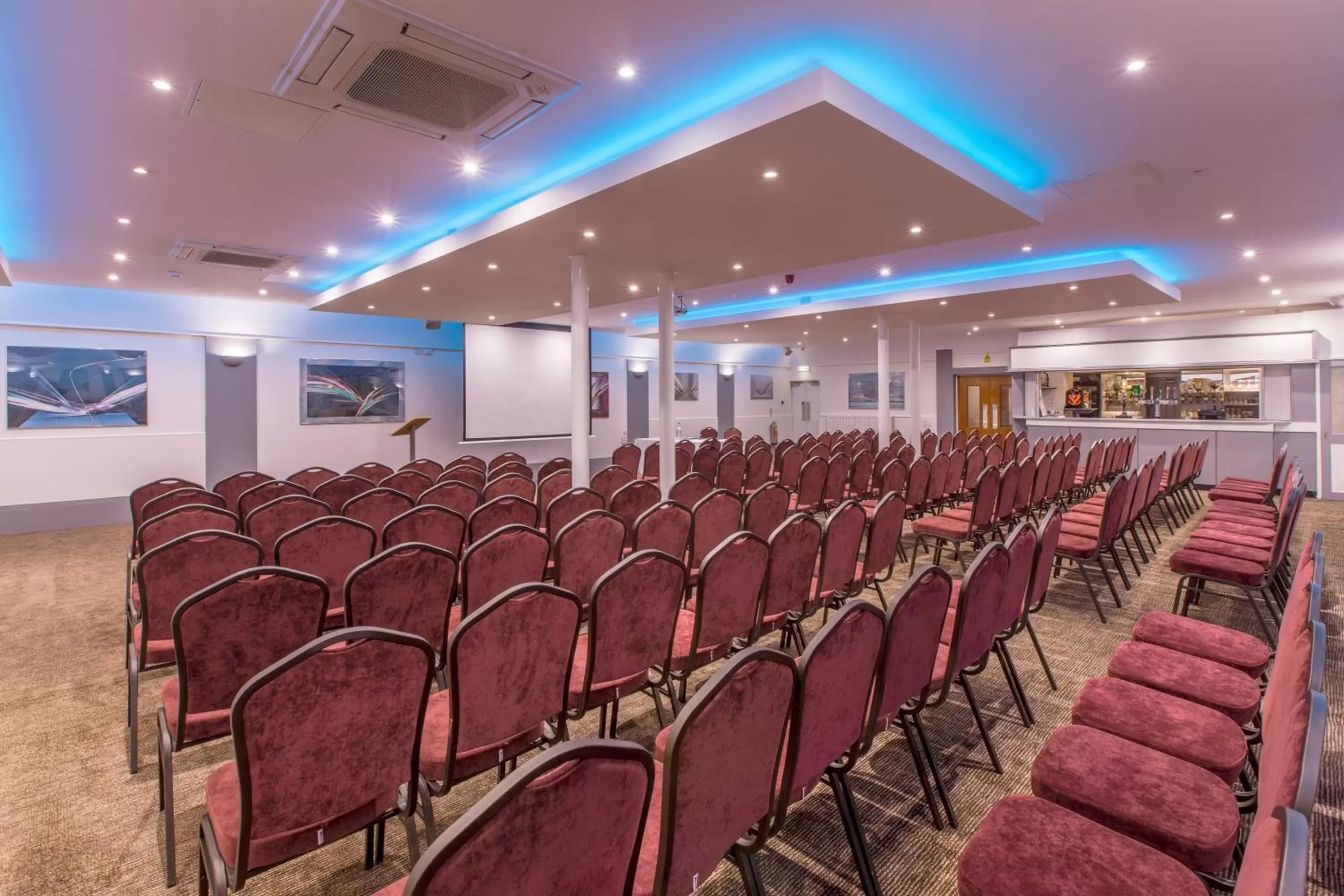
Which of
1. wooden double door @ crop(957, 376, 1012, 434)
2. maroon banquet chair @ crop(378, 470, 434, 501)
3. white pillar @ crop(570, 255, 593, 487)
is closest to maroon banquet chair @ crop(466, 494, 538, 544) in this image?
maroon banquet chair @ crop(378, 470, 434, 501)

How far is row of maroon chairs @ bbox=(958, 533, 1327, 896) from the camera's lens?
4.01 feet

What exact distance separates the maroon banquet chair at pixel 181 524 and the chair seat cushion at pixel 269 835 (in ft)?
7.85

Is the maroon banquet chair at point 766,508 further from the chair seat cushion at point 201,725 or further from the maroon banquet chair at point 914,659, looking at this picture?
the chair seat cushion at point 201,725

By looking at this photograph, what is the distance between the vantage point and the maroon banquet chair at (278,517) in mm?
4223

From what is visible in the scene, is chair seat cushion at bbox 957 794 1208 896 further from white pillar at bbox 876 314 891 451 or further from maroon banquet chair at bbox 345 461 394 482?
white pillar at bbox 876 314 891 451

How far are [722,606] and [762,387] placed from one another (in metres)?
18.9

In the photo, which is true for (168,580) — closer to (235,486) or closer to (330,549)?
(330,549)

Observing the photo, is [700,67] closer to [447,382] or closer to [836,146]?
[836,146]

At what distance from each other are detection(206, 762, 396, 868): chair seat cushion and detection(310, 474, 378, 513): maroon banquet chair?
12.8ft

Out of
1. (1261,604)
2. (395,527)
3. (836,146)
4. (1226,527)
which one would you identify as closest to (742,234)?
(836,146)

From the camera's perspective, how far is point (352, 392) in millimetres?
12141

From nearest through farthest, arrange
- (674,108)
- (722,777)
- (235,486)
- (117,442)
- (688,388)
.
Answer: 1. (722,777)
2. (674,108)
3. (235,486)
4. (117,442)
5. (688,388)

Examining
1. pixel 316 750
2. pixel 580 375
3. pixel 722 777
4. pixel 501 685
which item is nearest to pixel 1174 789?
pixel 722 777

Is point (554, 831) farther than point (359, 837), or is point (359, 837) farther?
point (359, 837)
